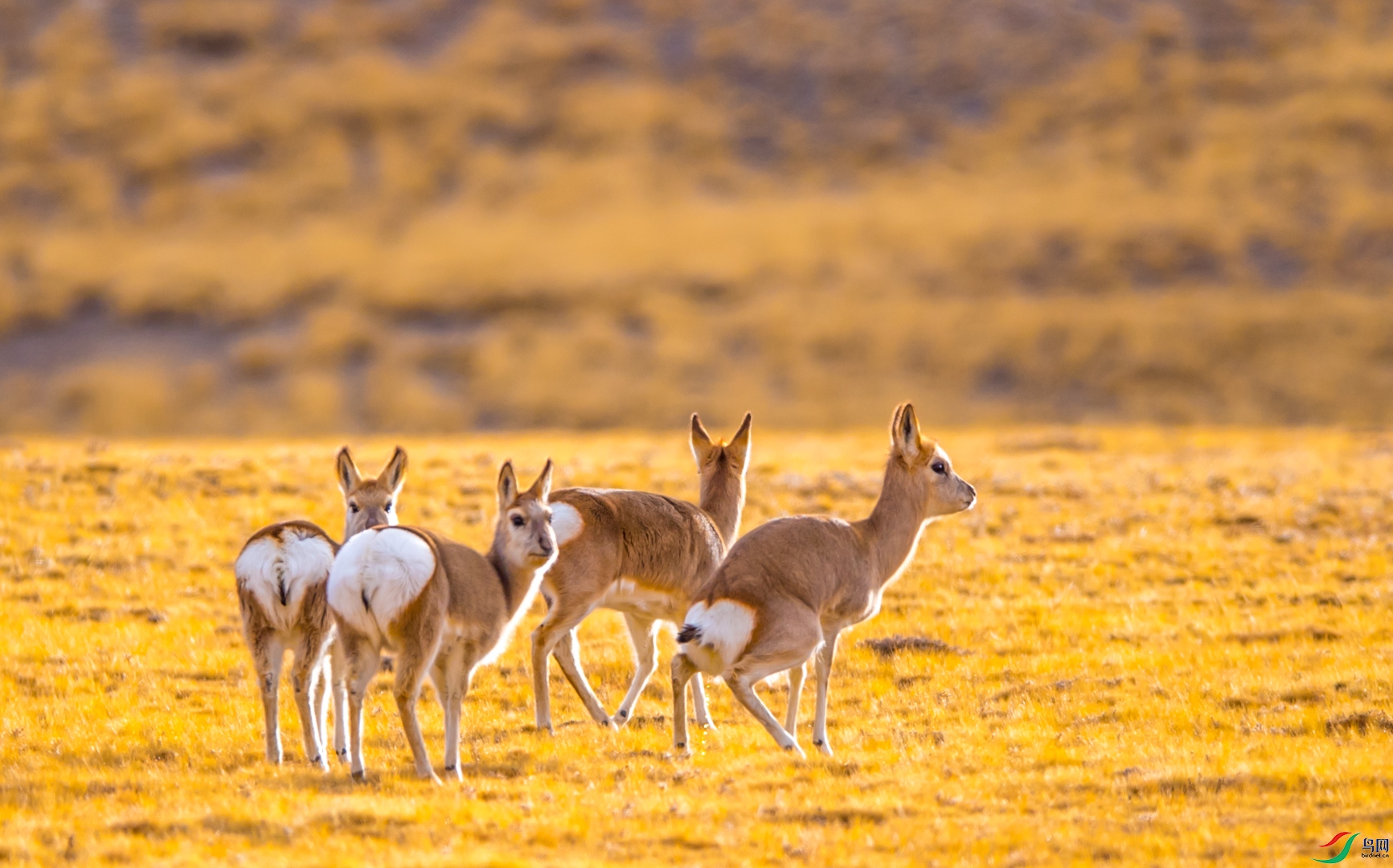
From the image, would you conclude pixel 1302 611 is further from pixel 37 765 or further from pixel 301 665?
pixel 37 765

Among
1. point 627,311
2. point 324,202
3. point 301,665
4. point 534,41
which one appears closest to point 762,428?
point 627,311

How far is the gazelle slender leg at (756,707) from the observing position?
10914 mm

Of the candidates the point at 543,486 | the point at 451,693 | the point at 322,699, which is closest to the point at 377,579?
the point at 451,693

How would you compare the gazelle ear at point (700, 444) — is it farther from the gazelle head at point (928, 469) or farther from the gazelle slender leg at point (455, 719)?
the gazelle slender leg at point (455, 719)

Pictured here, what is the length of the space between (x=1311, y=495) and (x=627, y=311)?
174 ft

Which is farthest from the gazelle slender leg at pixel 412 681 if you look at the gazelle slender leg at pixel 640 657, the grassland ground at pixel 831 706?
the gazelle slender leg at pixel 640 657

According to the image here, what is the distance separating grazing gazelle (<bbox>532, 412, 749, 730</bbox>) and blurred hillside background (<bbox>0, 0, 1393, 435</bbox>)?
168 feet

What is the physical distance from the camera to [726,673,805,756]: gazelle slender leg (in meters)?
10.9

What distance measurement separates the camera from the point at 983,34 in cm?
9019

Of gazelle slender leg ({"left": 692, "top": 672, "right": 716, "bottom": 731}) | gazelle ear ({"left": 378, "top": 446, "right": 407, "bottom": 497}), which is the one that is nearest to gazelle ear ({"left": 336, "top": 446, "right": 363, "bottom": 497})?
gazelle ear ({"left": 378, "top": 446, "right": 407, "bottom": 497})

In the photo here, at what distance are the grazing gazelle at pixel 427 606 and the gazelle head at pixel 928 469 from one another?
342cm

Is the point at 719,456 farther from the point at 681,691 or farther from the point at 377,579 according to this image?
the point at 377,579

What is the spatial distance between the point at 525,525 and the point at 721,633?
1.77 metres

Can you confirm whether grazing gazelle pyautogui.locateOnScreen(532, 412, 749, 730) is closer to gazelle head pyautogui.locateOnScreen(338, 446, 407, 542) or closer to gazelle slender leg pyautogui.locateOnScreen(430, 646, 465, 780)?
gazelle head pyautogui.locateOnScreen(338, 446, 407, 542)
